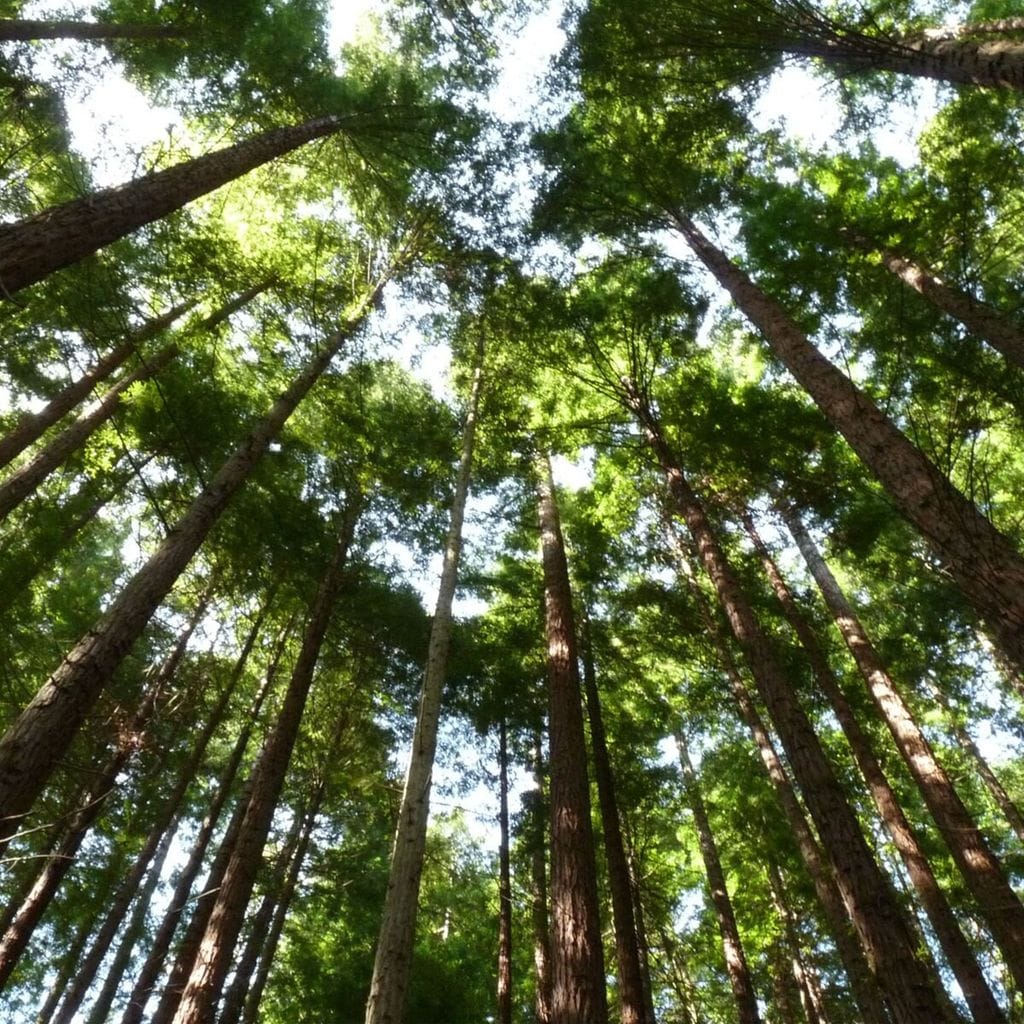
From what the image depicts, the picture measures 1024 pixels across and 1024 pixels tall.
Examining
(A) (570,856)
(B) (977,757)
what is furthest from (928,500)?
(B) (977,757)

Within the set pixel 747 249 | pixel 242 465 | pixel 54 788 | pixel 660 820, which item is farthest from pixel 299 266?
pixel 660 820

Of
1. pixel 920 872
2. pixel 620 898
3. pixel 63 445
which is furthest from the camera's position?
pixel 63 445

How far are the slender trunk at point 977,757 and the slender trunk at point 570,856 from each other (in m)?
11.3

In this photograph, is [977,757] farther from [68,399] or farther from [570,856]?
[68,399]

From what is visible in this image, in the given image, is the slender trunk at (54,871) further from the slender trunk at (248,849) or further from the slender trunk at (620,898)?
the slender trunk at (620,898)

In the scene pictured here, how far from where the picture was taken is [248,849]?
7043 millimetres

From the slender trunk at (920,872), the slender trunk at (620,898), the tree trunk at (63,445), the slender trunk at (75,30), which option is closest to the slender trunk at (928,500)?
the slender trunk at (920,872)

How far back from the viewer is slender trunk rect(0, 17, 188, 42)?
8.31 metres

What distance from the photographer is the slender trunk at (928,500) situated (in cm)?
363

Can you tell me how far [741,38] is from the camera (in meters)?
7.51

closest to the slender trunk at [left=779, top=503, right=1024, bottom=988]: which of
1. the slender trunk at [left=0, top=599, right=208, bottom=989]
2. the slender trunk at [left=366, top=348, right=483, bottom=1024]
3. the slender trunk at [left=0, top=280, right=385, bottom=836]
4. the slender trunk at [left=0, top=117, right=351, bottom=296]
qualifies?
the slender trunk at [left=366, top=348, right=483, bottom=1024]

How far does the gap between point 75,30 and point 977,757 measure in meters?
22.9

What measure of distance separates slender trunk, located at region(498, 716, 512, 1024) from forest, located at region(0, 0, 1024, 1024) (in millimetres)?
72

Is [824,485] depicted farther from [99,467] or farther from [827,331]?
[99,467]
